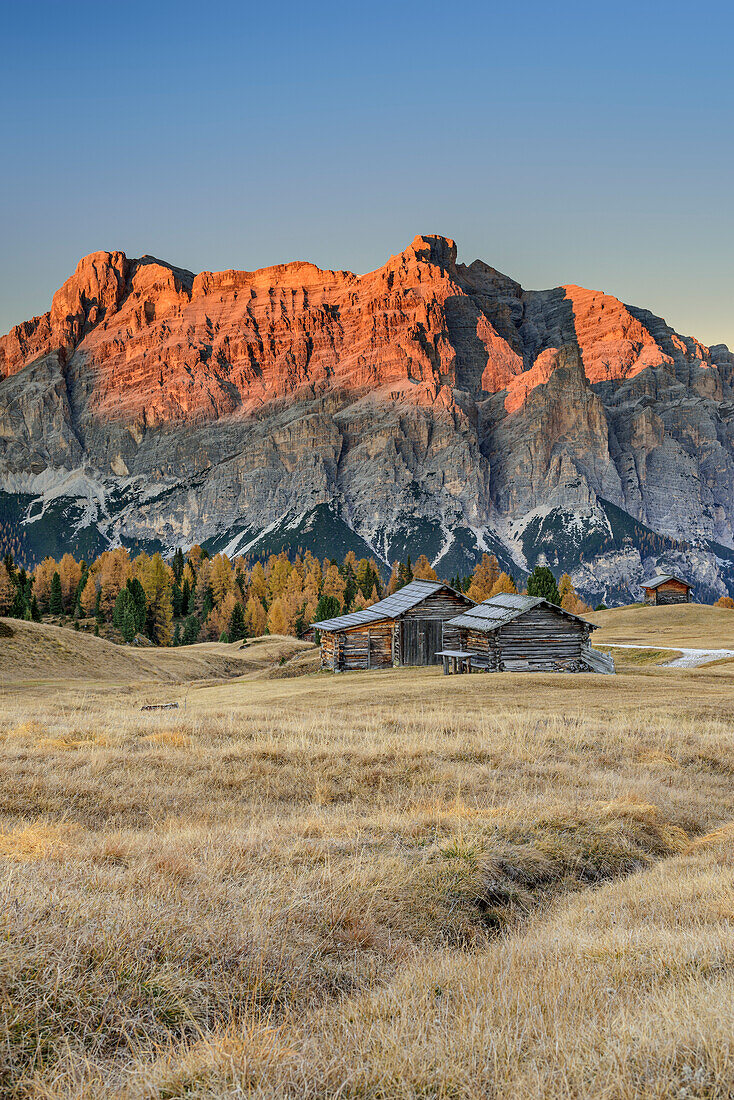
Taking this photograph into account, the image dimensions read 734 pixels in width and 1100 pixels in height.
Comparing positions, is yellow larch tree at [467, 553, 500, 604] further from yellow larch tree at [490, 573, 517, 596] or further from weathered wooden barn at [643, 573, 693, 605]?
weathered wooden barn at [643, 573, 693, 605]

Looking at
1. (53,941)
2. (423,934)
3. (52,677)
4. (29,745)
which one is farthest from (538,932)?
(52,677)

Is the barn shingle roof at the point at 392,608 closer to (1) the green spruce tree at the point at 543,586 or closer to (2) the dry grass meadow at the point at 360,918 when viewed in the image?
(1) the green spruce tree at the point at 543,586

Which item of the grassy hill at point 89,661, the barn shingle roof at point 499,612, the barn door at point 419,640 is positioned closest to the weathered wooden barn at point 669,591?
the barn door at point 419,640

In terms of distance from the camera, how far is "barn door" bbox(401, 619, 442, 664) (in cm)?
5012

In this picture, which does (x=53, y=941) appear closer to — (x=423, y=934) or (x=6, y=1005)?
(x=6, y=1005)

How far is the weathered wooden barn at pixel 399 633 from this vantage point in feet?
164

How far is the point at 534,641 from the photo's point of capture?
42.7m

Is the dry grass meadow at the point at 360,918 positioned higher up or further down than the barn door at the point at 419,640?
higher up

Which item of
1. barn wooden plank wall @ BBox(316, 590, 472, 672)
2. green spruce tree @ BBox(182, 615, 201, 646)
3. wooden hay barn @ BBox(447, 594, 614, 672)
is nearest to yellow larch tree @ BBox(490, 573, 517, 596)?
barn wooden plank wall @ BBox(316, 590, 472, 672)

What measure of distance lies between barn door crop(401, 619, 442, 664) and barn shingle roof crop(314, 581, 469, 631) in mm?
1390

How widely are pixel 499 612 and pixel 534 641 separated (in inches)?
115

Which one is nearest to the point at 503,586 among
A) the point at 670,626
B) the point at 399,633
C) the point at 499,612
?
the point at 670,626

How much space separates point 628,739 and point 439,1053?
14697mm

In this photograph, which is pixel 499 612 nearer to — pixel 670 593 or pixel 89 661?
pixel 89 661
